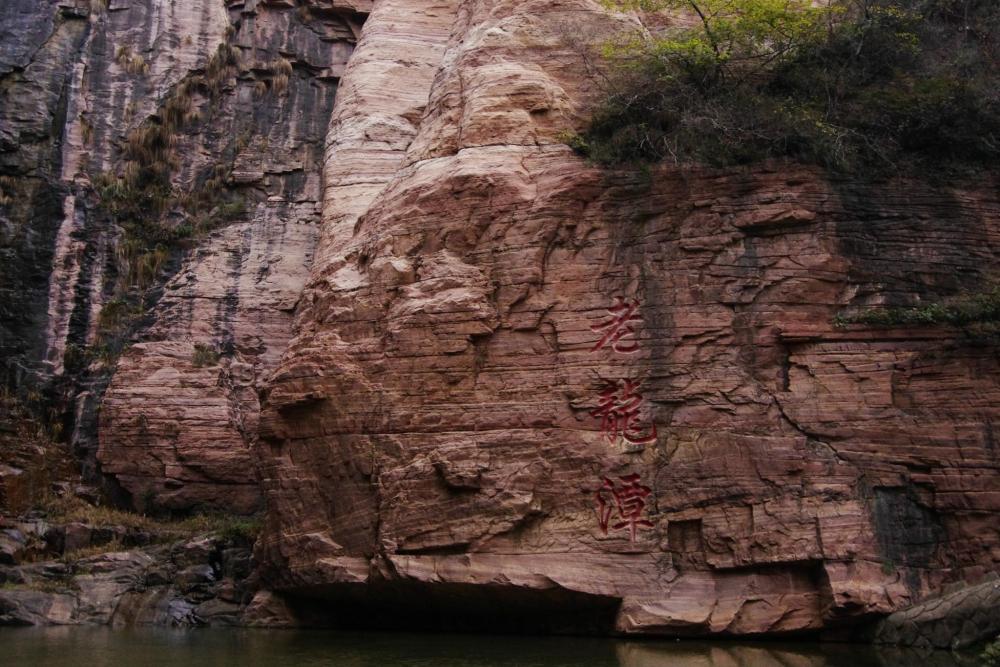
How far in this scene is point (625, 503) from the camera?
12.0 metres

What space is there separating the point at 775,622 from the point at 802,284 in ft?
13.6

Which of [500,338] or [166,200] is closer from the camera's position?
[500,338]

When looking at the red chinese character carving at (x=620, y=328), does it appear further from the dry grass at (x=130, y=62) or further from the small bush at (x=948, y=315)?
the dry grass at (x=130, y=62)

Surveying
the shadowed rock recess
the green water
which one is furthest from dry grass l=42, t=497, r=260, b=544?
the green water

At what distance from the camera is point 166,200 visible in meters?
22.7

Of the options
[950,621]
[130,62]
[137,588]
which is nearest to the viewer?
[950,621]

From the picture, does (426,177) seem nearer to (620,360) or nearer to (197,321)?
(620,360)

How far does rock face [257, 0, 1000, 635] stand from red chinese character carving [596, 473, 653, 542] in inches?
1.5

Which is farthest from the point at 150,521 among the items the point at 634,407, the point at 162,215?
the point at 634,407

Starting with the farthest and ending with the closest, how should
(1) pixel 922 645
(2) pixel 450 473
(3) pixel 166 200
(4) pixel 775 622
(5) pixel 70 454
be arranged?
(3) pixel 166 200, (5) pixel 70 454, (2) pixel 450 473, (4) pixel 775 622, (1) pixel 922 645

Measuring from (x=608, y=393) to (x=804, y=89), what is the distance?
18.3ft

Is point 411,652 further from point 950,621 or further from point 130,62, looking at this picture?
point 130,62

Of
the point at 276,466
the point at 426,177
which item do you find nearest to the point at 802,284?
the point at 426,177

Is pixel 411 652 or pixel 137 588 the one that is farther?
pixel 137 588
